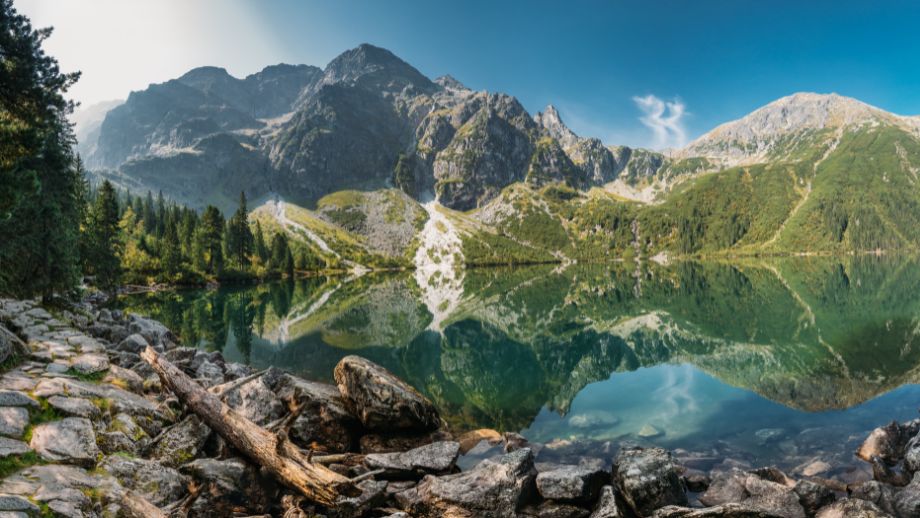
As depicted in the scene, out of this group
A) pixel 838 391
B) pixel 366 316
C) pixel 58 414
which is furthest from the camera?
pixel 366 316

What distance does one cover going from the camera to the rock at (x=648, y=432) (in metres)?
20.0

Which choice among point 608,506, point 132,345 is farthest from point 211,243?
point 608,506

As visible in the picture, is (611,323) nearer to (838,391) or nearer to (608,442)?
(838,391)

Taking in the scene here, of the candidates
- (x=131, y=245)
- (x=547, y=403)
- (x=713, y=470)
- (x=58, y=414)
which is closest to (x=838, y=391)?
(x=713, y=470)

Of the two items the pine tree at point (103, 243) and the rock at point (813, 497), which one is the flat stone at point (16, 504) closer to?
the rock at point (813, 497)

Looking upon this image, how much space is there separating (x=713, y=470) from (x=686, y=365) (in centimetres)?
1976

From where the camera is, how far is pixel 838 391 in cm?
2398

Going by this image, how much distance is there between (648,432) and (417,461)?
12.5 meters

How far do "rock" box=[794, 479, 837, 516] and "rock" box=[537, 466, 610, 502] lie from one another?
5432mm

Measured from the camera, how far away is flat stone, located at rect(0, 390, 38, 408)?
10.7m

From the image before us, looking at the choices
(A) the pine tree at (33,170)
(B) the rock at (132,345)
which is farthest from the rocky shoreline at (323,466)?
(A) the pine tree at (33,170)

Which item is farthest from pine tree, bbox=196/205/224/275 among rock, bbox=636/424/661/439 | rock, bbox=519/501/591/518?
rock, bbox=519/501/591/518

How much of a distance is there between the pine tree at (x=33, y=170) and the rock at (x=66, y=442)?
13.0m

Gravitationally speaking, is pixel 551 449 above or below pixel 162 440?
below
